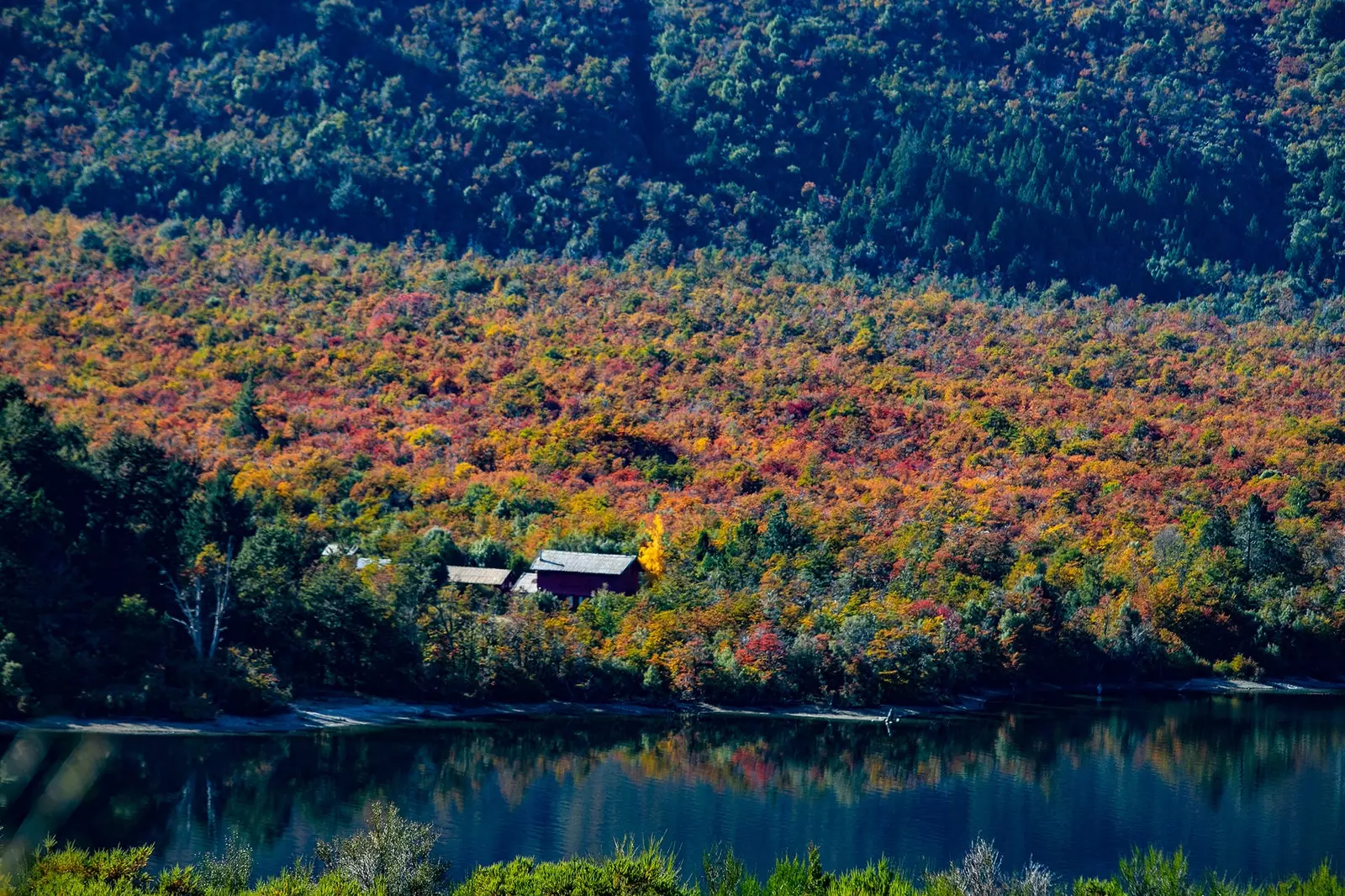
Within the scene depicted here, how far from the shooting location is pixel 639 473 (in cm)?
10469

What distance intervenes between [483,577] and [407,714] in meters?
15.8

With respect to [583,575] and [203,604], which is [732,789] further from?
[583,575]

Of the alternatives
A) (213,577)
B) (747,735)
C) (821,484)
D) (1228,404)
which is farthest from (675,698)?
(1228,404)

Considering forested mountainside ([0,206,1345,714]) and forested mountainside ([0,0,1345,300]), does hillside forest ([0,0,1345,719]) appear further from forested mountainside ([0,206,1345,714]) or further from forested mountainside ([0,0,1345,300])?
forested mountainside ([0,0,1345,300])

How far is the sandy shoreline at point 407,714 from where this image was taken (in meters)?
58.0

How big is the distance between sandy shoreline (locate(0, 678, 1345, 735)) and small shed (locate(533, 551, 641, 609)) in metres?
10.5

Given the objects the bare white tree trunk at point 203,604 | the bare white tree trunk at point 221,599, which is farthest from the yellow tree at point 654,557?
the bare white tree trunk at point 221,599

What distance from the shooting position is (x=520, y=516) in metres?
92.7

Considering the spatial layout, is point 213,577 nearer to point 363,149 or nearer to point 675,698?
point 675,698

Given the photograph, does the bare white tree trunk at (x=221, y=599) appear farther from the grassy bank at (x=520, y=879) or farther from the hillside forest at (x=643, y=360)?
the grassy bank at (x=520, y=879)

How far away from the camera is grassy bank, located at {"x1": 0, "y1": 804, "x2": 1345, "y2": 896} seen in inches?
1332

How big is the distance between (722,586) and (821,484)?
24645mm

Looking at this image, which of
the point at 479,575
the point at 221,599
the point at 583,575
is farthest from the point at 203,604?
the point at 583,575

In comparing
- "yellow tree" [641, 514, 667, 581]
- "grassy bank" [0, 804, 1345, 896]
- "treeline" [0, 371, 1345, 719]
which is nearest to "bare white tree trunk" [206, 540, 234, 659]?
"treeline" [0, 371, 1345, 719]
